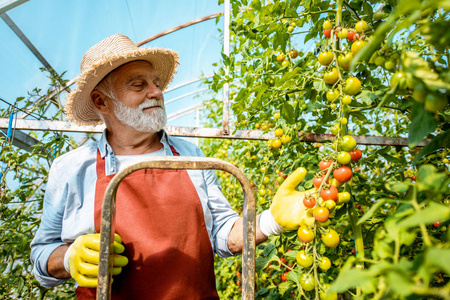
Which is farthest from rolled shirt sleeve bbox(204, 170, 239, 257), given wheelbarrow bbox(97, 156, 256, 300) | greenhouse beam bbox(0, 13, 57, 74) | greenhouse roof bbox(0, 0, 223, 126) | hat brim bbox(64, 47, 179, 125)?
greenhouse beam bbox(0, 13, 57, 74)

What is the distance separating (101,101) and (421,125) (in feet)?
5.17

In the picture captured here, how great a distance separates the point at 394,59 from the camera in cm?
66

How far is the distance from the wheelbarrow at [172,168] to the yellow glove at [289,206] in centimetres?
29

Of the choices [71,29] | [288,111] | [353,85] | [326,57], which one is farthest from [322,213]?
[71,29]

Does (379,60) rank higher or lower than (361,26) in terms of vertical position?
lower

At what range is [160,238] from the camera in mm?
1252

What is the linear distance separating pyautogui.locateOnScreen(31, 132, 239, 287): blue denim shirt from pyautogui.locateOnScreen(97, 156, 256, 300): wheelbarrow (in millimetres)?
619

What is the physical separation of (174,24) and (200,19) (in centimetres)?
37

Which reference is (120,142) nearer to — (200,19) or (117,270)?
(117,270)

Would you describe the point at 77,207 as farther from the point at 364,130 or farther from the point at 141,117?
the point at 364,130

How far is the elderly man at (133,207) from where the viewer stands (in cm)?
119

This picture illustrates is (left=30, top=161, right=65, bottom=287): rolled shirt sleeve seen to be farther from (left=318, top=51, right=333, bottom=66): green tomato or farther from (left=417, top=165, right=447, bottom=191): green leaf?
(left=417, top=165, right=447, bottom=191): green leaf

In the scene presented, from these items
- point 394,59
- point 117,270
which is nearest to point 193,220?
point 117,270

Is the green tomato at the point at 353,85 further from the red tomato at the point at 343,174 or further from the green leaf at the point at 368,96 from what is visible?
the red tomato at the point at 343,174
